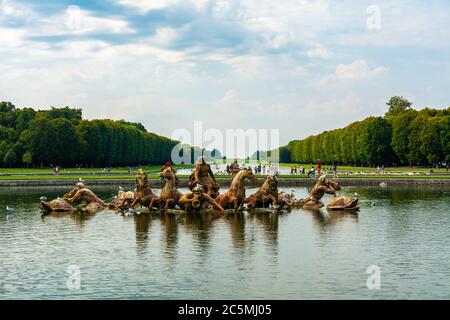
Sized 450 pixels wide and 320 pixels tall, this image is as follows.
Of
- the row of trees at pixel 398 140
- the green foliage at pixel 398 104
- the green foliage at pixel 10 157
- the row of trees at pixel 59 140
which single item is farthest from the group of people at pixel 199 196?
the green foliage at pixel 398 104

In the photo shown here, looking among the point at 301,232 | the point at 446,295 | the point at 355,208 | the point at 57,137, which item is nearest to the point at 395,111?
the point at 57,137

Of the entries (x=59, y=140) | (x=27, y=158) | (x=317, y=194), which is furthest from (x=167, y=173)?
(x=59, y=140)

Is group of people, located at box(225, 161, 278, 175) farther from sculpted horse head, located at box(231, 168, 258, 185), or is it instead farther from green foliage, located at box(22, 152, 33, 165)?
green foliage, located at box(22, 152, 33, 165)

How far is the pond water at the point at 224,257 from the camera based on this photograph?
15156mm

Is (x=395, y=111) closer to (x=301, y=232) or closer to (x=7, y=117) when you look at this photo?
(x=7, y=117)

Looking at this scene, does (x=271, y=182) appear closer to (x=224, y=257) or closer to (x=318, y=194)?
(x=318, y=194)

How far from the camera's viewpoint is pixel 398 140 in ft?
328

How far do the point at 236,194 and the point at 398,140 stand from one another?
236 feet

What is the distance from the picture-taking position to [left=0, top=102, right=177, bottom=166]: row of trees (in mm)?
98438

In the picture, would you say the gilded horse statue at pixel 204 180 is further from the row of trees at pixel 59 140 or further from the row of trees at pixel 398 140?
the row of trees at pixel 59 140

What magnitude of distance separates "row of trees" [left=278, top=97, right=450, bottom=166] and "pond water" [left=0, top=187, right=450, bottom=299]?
6426 centimetres

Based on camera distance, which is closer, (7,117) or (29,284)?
(29,284)

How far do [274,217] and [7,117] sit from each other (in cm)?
A: 9203
